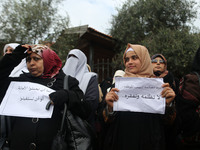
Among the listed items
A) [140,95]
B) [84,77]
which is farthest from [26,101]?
[140,95]

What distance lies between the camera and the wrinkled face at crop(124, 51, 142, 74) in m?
1.99

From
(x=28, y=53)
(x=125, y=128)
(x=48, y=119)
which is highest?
(x=28, y=53)

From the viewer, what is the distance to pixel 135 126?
1.81 m

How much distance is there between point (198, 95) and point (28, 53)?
1974mm

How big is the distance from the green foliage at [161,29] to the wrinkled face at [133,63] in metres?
5.59

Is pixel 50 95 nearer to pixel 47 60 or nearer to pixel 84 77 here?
pixel 47 60

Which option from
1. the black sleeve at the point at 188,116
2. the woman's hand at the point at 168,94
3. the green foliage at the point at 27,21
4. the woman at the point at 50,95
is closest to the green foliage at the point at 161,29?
the green foliage at the point at 27,21

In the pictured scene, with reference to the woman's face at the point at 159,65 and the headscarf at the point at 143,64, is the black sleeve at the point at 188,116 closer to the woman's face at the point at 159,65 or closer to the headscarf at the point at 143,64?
the headscarf at the point at 143,64

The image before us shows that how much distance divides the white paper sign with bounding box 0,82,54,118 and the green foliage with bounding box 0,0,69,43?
28.0 feet

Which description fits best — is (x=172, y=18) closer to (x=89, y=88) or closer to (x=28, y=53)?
(x=89, y=88)

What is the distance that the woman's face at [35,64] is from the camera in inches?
80.0

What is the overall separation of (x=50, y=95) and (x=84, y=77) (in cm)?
103

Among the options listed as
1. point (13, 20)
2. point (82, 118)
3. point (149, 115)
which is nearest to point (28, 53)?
point (82, 118)

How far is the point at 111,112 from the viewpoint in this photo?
6.03 feet
